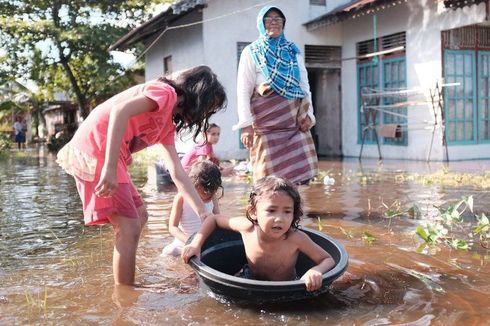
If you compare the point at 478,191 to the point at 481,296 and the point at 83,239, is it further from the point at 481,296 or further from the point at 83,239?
the point at 83,239

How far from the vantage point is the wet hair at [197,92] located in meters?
2.99

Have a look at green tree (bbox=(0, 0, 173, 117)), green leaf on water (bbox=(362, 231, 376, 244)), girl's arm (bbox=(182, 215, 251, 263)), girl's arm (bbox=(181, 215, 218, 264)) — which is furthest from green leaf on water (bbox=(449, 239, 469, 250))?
green tree (bbox=(0, 0, 173, 117))

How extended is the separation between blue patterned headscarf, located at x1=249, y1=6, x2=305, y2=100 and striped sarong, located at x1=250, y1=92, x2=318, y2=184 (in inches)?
3.2

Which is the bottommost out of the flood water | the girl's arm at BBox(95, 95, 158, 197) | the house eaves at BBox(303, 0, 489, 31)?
the flood water

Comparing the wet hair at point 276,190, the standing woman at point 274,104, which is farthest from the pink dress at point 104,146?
the standing woman at point 274,104

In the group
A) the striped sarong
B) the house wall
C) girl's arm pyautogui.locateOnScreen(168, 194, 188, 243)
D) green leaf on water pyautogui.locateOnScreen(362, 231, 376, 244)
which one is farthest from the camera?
the house wall

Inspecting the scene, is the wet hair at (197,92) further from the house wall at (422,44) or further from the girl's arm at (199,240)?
the house wall at (422,44)

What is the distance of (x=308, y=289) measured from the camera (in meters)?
2.51

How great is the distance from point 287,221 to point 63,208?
13.9 ft

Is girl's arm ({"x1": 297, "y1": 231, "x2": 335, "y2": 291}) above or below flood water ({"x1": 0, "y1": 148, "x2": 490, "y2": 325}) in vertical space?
above

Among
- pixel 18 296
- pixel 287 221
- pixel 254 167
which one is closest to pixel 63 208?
pixel 254 167

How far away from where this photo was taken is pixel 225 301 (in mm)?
2818

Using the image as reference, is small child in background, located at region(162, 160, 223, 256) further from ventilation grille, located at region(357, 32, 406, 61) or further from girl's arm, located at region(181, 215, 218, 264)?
ventilation grille, located at region(357, 32, 406, 61)

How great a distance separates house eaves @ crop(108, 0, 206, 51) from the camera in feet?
39.0
